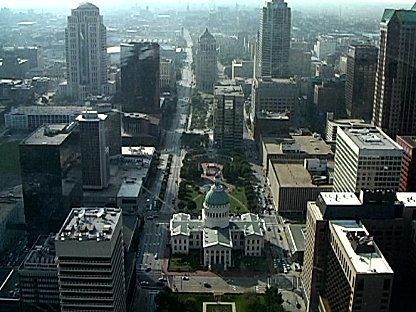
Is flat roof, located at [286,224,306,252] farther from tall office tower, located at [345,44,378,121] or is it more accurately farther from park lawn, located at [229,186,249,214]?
tall office tower, located at [345,44,378,121]

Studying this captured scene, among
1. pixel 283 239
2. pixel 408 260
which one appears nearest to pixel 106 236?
pixel 408 260

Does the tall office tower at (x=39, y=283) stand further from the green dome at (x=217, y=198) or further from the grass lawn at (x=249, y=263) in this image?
the grass lawn at (x=249, y=263)

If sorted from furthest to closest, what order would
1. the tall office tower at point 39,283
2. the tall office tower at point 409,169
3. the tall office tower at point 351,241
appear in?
the tall office tower at point 409,169
the tall office tower at point 39,283
the tall office tower at point 351,241

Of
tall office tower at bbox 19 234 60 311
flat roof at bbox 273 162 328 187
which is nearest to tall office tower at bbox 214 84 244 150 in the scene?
flat roof at bbox 273 162 328 187

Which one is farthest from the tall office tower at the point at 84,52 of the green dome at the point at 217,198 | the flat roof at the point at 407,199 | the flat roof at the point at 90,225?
the flat roof at the point at 407,199

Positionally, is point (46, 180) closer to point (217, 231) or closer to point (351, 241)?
point (217, 231)

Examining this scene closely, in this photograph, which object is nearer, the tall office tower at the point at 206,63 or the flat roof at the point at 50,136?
the flat roof at the point at 50,136

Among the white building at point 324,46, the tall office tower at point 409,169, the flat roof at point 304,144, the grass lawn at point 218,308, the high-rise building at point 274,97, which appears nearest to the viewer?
the grass lawn at point 218,308

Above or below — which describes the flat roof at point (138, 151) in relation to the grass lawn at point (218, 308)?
above
